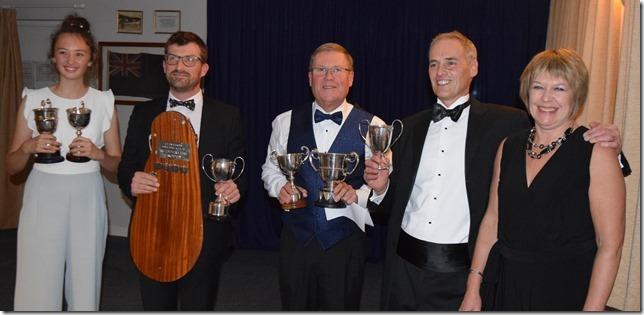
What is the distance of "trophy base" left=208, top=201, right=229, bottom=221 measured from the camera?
3.11m

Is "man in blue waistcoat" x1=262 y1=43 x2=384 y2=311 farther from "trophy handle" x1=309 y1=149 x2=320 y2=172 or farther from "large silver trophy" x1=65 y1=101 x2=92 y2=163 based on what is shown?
"large silver trophy" x1=65 y1=101 x2=92 y2=163

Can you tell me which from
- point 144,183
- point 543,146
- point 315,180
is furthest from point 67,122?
point 543,146

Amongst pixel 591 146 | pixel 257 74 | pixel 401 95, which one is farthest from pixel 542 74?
pixel 257 74

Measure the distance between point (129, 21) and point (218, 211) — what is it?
5210 mm

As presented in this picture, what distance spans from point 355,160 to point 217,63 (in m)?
4.39

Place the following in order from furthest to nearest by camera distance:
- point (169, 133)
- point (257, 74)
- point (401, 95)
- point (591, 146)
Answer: point (257, 74) < point (401, 95) < point (169, 133) < point (591, 146)

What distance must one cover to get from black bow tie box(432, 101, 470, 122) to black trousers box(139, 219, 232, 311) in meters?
1.29

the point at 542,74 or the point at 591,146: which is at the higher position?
the point at 542,74

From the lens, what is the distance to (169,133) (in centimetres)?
317

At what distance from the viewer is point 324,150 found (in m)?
3.46

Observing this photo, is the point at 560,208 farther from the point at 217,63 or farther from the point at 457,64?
the point at 217,63

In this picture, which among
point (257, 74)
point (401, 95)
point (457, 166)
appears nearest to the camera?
point (457, 166)

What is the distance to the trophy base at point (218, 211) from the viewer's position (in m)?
3.11

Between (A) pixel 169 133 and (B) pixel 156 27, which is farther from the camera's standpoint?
(B) pixel 156 27
